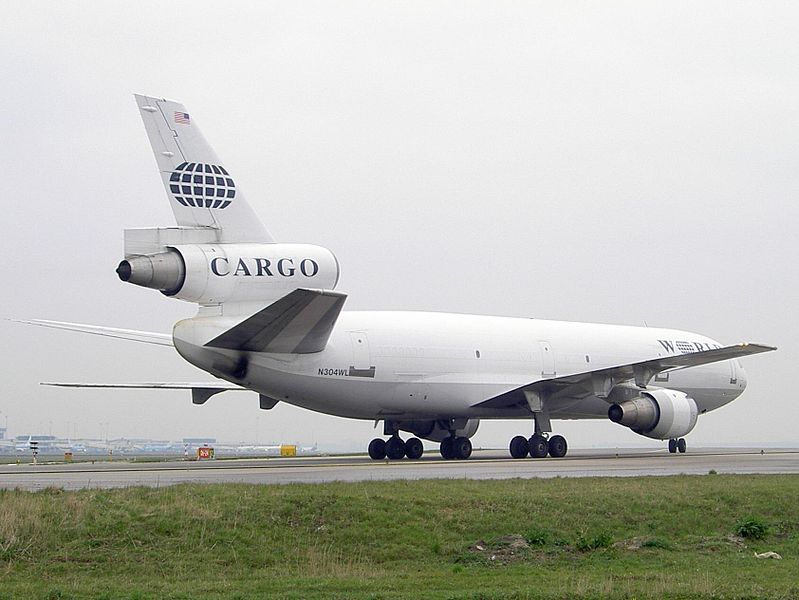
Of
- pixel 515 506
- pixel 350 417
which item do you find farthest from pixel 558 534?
pixel 350 417

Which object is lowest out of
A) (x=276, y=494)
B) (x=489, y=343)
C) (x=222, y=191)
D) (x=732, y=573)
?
(x=732, y=573)

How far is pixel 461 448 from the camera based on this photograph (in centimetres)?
3562

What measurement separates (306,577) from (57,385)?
79.8 ft

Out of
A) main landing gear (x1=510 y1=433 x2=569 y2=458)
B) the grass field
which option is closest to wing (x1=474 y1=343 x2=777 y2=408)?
main landing gear (x1=510 y1=433 x2=569 y2=458)

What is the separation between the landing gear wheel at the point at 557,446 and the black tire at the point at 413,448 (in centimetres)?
438

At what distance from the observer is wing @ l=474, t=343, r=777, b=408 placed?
33.3m

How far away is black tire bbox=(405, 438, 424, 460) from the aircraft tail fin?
457 inches

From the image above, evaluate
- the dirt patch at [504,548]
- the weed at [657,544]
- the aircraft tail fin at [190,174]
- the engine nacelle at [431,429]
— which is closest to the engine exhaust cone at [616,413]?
the engine nacelle at [431,429]

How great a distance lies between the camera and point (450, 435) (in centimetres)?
3600

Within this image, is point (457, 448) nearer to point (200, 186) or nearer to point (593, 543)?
point (200, 186)

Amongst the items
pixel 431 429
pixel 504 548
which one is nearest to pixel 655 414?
pixel 431 429

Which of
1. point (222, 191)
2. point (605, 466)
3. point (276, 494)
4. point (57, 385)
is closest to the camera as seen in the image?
point (276, 494)

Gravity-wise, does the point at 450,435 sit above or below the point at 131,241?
below

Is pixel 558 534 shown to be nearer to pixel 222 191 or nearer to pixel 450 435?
pixel 222 191
